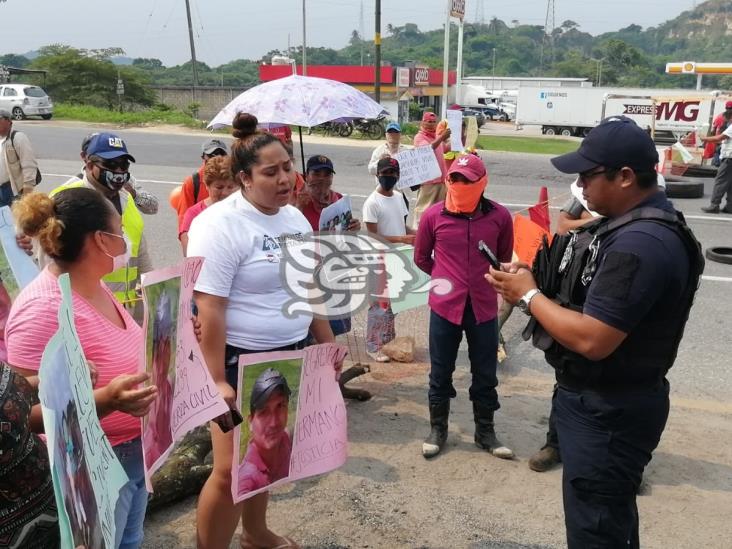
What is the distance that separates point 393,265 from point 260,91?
177 centimetres

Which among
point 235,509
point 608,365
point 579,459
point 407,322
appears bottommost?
point 407,322

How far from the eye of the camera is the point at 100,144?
408 cm

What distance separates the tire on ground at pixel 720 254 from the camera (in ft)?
27.4

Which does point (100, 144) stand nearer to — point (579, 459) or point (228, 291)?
point (228, 291)

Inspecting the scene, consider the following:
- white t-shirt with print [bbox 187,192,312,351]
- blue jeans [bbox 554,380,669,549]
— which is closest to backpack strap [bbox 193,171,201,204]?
white t-shirt with print [bbox 187,192,312,351]

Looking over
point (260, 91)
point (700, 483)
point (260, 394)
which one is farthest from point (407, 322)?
point (260, 394)

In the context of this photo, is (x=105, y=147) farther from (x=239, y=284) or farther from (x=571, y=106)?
(x=571, y=106)

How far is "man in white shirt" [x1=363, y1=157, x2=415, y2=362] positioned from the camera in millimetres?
5121

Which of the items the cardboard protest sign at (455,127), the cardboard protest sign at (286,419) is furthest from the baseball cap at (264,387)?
the cardboard protest sign at (455,127)

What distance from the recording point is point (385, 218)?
532 cm

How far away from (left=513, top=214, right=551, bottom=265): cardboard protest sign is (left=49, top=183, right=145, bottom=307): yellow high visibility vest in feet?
8.00

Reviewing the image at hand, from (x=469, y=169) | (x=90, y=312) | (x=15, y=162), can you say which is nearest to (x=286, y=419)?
(x=90, y=312)

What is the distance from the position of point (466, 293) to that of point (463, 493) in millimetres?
1088

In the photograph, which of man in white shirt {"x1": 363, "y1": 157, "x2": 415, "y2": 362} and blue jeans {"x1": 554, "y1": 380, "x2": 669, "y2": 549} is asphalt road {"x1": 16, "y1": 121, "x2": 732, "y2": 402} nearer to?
man in white shirt {"x1": 363, "y1": 157, "x2": 415, "y2": 362}
